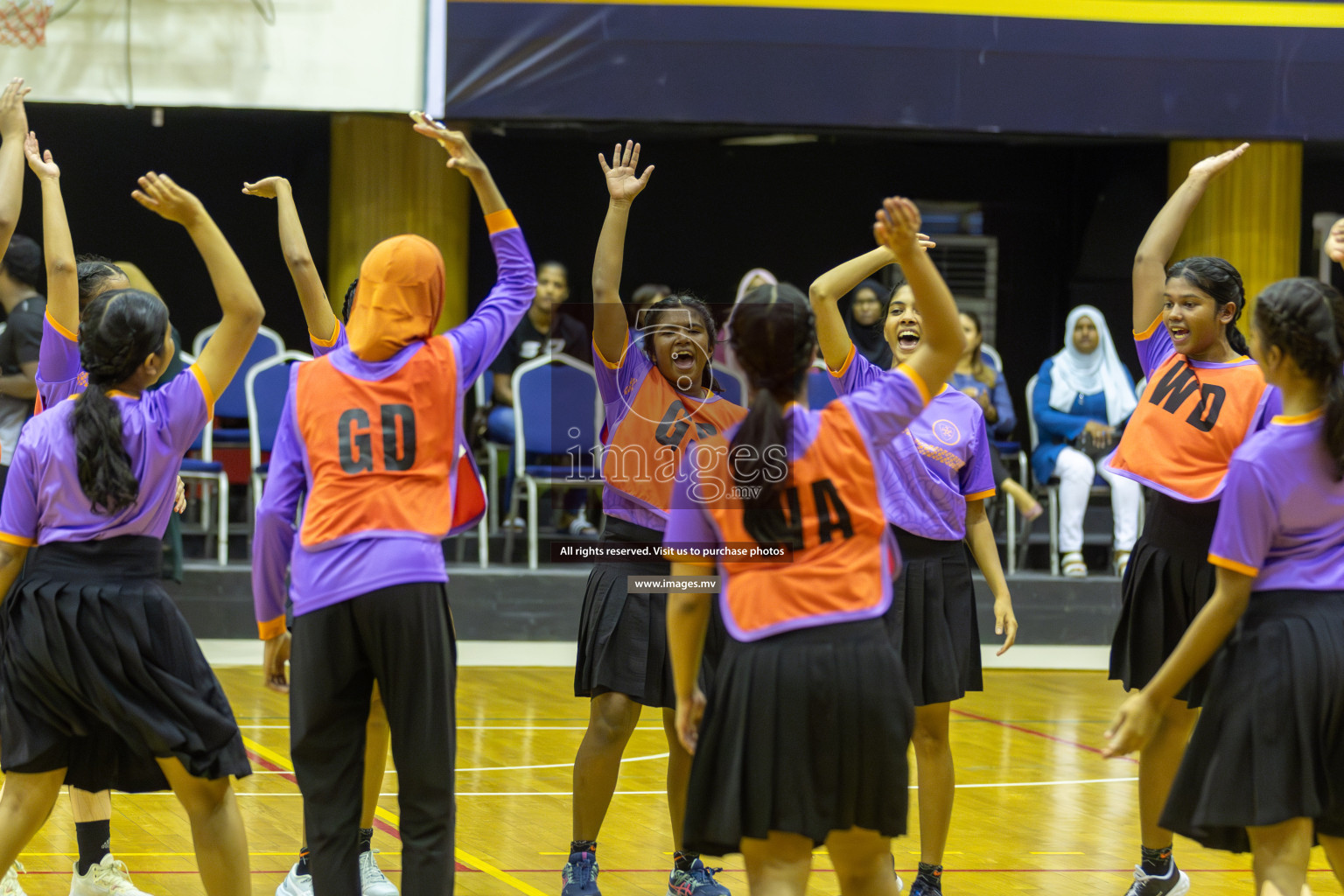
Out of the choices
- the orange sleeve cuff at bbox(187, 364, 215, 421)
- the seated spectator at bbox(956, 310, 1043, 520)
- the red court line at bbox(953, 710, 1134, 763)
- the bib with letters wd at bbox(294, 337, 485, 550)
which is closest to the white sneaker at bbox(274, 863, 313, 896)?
the bib with letters wd at bbox(294, 337, 485, 550)

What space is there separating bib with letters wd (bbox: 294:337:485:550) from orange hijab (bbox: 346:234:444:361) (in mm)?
59

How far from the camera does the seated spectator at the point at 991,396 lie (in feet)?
27.1

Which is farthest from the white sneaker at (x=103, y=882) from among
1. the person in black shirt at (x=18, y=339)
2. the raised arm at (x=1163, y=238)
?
the raised arm at (x=1163, y=238)

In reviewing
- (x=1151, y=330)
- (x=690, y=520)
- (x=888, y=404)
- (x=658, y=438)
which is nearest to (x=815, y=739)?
(x=690, y=520)

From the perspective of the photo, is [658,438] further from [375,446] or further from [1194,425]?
[1194,425]

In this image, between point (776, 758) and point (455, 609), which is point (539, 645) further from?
point (776, 758)

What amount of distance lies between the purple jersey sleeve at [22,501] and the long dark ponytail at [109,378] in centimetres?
15

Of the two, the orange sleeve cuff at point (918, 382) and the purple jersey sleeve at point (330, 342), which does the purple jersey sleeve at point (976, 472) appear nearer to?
the orange sleeve cuff at point (918, 382)

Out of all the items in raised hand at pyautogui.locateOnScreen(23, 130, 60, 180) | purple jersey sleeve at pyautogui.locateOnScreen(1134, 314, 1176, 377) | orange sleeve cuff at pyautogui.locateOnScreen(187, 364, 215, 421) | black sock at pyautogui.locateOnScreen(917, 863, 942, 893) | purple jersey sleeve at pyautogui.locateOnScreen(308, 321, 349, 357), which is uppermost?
raised hand at pyautogui.locateOnScreen(23, 130, 60, 180)

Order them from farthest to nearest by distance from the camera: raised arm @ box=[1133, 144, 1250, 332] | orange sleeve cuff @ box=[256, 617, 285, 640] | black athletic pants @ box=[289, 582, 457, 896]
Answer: raised arm @ box=[1133, 144, 1250, 332], orange sleeve cuff @ box=[256, 617, 285, 640], black athletic pants @ box=[289, 582, 457, 896]

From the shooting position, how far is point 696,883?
412 centimetres

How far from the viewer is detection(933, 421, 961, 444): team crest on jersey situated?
4.17 meters

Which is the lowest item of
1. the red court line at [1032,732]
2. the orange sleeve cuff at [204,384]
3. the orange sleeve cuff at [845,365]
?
the red court line at [1032,732]

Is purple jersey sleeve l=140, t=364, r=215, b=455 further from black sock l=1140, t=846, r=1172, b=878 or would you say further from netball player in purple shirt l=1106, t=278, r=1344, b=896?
black sock l=1140, t=846, r=1172, b=878
